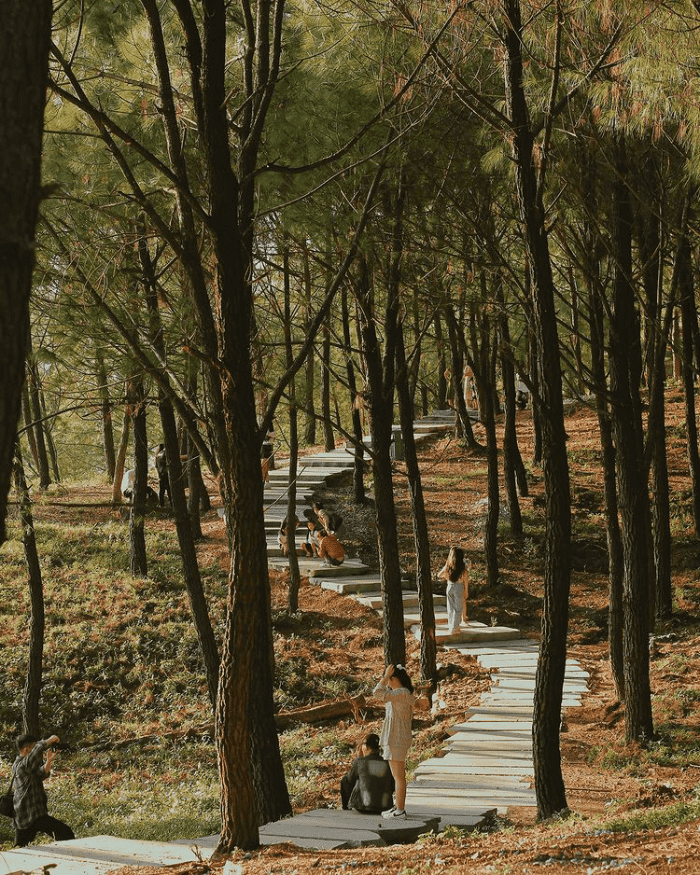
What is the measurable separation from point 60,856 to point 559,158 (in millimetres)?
8574

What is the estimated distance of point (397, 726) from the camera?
954 cm

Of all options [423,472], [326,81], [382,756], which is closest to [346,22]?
[326,81]

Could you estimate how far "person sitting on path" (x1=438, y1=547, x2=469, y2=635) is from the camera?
57.4ft

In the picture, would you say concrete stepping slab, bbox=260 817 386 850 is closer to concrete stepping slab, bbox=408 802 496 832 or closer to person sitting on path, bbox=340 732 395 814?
concrete stepping slab, bbox=408 802 496 832

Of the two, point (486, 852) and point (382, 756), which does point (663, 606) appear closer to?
point (382, 756)

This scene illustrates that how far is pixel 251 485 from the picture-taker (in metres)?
6.95

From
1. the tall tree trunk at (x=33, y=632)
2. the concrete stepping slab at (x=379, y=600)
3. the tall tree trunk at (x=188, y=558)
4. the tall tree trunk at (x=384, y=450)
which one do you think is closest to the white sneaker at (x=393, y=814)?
the tall tree trunk at (x=384, y=450)

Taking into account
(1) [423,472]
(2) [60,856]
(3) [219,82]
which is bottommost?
(2) [60,856]

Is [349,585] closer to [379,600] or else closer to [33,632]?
[379,600]

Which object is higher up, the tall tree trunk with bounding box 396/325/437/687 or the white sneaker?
the tall tree trunk with bounding box 396/325/437/687

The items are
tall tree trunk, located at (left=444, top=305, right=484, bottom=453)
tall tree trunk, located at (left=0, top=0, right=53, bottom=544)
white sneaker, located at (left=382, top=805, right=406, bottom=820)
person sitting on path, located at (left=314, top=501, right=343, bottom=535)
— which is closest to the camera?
tall tree trunk, located at (left=0, top=0, right=53, bottom=544)

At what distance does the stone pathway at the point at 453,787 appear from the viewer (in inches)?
292

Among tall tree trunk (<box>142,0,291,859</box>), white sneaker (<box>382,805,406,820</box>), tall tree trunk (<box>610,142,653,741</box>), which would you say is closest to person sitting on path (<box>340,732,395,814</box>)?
white sneaker (<box>382,805,406,820</box>)

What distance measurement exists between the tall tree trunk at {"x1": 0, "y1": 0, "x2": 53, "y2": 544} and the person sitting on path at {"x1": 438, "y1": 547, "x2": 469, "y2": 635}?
15225 mm
